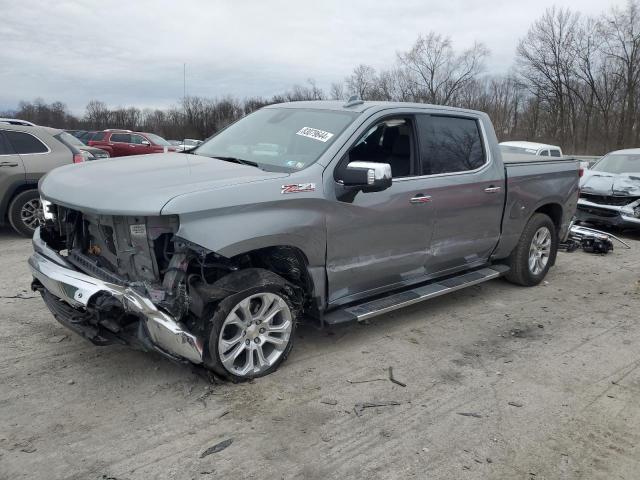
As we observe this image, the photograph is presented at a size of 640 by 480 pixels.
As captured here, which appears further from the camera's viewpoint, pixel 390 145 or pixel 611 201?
pixel 611 201

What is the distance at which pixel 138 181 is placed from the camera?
3438 mm

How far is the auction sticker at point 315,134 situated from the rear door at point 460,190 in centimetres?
97

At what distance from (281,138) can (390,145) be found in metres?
0.93

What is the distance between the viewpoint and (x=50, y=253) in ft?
12.9

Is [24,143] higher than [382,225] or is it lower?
higher

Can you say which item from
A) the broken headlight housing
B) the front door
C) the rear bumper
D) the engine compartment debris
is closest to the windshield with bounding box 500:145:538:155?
the rear bumper

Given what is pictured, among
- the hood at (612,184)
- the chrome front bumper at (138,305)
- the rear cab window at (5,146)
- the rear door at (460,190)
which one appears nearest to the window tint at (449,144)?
the rear door at (460,190)

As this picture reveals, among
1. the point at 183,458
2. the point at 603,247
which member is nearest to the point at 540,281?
the point at 603,247

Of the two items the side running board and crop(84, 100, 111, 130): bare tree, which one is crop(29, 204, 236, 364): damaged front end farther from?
crop(84, 100, 111, 130): bare tree

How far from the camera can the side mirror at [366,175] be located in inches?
146

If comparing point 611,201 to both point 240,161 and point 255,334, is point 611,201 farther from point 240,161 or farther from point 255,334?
point 255,334

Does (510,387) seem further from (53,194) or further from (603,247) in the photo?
(603,247)

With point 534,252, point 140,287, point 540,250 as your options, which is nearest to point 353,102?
point 140,287

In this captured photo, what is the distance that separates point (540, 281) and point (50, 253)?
523cm
